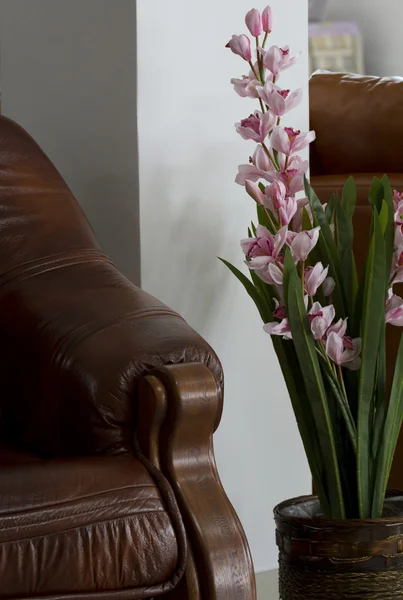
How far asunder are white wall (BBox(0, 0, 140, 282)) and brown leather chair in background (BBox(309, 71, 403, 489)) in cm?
51

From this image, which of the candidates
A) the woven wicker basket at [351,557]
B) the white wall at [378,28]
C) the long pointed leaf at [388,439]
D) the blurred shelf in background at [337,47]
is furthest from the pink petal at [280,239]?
the white wall at [378,28]

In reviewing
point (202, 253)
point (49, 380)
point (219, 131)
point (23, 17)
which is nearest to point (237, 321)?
point (202, 253)

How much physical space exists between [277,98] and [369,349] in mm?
409

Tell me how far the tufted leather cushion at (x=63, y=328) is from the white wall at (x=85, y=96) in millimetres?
192

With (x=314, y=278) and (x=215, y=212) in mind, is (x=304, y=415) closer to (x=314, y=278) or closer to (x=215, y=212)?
(x=314, y=278)

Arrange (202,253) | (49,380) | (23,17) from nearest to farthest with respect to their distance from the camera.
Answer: (49,380) → (202,253) → (23,17)

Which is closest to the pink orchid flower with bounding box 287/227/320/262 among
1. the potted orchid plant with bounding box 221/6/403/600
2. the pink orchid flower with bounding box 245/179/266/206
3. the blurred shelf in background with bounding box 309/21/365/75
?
the potted orchid plant with bounding box 221/6/403/600

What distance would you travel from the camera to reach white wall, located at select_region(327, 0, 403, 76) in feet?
20.5

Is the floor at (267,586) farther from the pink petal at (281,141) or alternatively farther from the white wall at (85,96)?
the pink petal at (281,141)

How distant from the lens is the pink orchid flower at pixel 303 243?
4.91 ft

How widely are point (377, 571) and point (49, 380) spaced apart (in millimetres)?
556

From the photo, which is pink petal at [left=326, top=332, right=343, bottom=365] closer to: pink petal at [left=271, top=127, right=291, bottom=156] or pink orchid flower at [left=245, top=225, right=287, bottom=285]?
pink orchid flower at [left=245, top=225, right=287, bottom=285]

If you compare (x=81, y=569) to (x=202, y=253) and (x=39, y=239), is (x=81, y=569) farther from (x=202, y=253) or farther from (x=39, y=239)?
(x=202, y=253)

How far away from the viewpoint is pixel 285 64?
161 cm
